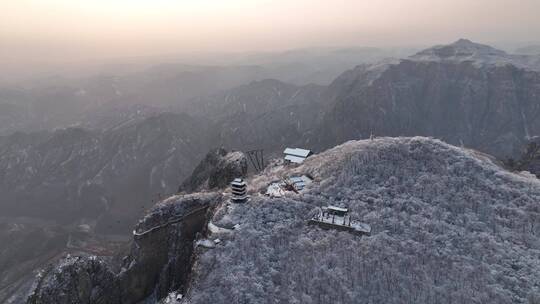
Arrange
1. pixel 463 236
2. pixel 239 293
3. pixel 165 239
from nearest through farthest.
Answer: pixel 239 293, pixel 463 236, pixel 165 239

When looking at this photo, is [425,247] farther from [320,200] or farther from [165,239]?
[165,239]

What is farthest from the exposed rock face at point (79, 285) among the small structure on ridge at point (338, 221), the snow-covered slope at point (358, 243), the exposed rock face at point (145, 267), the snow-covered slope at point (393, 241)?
the small structure on ridge at point (338, 221)

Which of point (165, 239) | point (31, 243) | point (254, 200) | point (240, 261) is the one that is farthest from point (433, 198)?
point (31, 243)

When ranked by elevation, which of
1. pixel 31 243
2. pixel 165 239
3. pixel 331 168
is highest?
pixel 331 168

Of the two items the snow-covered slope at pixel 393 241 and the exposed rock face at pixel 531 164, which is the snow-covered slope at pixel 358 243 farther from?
the exposed rock face at pixel 531 164

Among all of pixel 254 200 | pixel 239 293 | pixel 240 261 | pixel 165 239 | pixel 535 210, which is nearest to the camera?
pixel 239 293

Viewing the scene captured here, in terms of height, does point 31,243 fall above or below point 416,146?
below
